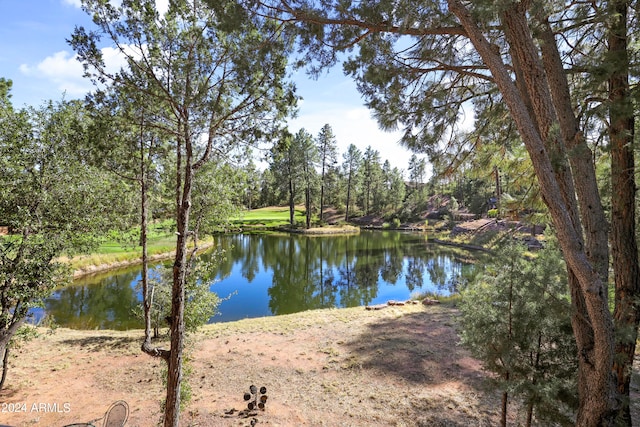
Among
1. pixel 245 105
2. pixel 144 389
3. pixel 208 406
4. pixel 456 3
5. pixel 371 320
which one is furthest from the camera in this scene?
pixel 371 320

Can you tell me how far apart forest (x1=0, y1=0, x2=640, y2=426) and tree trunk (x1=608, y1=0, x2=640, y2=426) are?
0.06 ft

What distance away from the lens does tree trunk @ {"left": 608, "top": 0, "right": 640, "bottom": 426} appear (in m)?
3.56

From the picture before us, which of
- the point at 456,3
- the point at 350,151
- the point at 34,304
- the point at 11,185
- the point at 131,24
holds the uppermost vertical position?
the point at 350,151

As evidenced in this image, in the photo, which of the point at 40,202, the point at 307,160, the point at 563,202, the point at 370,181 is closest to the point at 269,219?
the point at 307,160

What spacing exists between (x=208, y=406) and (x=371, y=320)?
20.1ft

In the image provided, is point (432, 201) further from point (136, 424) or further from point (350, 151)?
point (136, 424)

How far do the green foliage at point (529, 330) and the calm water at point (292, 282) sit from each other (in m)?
6.60

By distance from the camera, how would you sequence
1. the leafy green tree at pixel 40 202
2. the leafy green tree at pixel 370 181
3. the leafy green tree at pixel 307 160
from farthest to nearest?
the leafy green tree at pixel 370 181 < the leafy green tree at pixel 307 160 < the leafy green tree at pixel 40 202

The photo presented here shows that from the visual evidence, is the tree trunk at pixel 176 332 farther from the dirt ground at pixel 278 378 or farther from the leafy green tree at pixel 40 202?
the leafy green tree at pixel 40 202

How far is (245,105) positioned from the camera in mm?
4766

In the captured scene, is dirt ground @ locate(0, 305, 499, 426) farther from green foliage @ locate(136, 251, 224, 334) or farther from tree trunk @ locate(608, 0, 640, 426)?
tree trunk @ locate(608, 0, 640, 426)

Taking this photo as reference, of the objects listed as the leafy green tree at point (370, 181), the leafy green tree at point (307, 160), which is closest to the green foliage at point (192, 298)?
the leafy green tree at point (307, 160)

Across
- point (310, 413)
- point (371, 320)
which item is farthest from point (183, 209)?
point (371, 320)

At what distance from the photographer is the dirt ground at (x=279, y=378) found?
563cm
